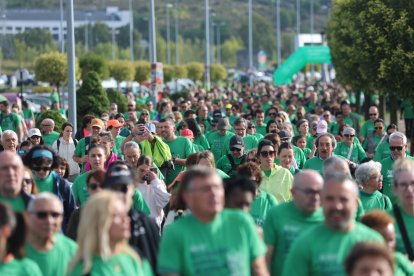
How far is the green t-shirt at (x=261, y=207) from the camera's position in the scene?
34.1 feet

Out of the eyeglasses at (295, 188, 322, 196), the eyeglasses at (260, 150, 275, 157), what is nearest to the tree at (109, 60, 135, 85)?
the eyeglasses at (260, 150, 275, 157)

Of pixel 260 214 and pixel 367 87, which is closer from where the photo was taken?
pixel 260 214

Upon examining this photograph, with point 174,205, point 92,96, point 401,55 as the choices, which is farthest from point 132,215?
point 92,96

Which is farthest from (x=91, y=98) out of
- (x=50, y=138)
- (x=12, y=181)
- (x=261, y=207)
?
(x=12, y=181)

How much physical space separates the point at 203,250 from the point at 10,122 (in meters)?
16.1

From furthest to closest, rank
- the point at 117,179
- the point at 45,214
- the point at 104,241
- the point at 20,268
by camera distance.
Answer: the point at 117,179 → the point at 45,214 → the point at 20,268 → the point at 104,241

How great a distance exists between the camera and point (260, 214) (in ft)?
34.2

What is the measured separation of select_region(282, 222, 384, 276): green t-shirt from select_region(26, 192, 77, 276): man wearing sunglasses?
143 centimetres

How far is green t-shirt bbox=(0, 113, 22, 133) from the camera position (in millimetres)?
22875

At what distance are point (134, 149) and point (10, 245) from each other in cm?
636

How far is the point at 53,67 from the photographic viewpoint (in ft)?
160

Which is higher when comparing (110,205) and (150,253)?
(110,205)

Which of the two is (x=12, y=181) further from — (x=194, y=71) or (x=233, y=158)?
(x=194, y=71)

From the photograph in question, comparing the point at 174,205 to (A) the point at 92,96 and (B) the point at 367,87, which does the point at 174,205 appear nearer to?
(A) the point at 92,96
